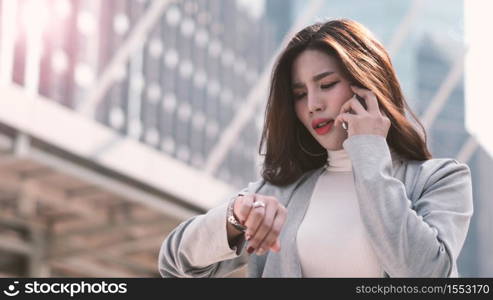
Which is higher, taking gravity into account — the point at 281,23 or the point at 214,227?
the point at 281,23

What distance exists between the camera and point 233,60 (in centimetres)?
6481

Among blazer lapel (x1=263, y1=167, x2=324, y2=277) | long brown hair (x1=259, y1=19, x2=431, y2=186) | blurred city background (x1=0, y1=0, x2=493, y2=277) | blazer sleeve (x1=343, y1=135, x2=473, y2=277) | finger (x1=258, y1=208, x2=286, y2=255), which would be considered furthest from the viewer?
blurred city background (x1=0, y1=0, x2=493, y2=277)

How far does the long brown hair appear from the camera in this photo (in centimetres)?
183

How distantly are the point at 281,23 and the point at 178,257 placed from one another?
10.5 metres

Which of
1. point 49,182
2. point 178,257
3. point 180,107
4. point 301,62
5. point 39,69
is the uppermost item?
point 180,107

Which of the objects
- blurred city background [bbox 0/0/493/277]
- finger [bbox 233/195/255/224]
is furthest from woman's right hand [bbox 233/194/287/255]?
blurred city background [bbox 0/0/493/277]

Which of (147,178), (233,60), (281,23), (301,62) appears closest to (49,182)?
(147,178)

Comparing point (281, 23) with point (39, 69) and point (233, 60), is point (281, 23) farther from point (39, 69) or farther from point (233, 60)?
point (233, 60)

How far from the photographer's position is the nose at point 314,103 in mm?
1786

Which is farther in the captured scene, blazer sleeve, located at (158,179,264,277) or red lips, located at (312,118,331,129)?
red lips, located at (312,118,331,129)

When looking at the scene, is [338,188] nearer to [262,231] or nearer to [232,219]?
[232,219]

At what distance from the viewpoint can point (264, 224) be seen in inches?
58.1

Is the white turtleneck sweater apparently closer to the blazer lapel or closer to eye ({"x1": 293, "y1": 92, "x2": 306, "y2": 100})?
the blazer lapel
